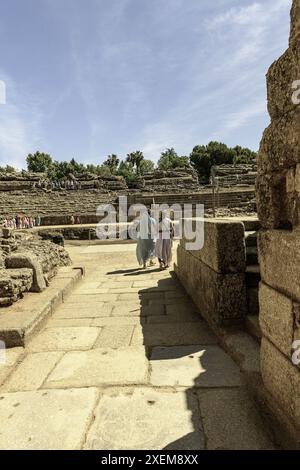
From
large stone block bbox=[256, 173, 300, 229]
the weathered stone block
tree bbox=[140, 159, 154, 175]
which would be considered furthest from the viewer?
tree bbox=[140, 159, 154, 175]

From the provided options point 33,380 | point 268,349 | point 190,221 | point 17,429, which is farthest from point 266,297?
point 190,221

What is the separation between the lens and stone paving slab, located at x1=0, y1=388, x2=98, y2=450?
1.97 m

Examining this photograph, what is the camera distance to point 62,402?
2.41 metres

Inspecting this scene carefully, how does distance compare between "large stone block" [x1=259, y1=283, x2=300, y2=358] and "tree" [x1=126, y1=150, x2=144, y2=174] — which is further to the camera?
"tree" [x1=126, y1=150, x2=144, y2=174]

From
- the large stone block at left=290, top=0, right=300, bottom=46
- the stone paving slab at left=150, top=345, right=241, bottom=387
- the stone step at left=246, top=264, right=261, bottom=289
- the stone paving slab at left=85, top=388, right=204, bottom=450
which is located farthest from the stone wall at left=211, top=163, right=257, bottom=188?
the stone paving slab at left=85, top=388, right=204, bottom=450

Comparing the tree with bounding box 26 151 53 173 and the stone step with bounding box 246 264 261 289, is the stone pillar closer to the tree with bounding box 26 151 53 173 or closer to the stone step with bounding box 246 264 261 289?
the stone step with bounding box 246 264 261 289

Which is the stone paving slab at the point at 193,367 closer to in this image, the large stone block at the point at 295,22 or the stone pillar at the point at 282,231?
the stone pillar at the point at 282,231

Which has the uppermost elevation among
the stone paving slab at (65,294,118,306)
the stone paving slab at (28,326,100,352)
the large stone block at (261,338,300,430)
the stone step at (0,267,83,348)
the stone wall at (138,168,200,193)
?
the stone wall at (138,168,200,193)

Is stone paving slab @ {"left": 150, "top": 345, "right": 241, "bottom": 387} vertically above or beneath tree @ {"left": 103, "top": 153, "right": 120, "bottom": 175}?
beneath

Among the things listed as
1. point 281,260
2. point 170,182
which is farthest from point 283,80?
point 170,182

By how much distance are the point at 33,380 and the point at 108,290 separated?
3456 millimetres

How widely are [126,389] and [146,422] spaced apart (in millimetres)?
465

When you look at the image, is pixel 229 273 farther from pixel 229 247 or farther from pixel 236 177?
pixel 236 177

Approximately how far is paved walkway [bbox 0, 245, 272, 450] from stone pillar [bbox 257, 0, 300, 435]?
364mm
